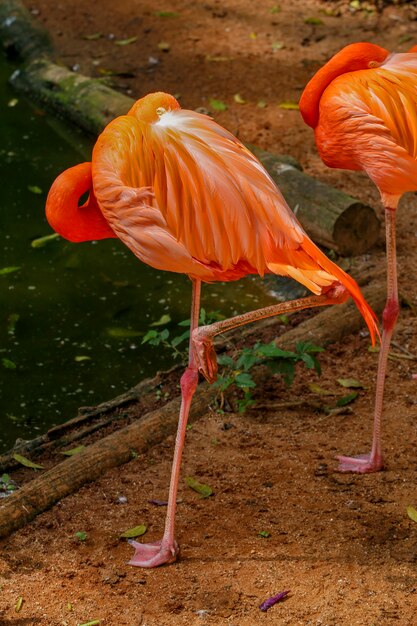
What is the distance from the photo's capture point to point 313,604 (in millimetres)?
3396

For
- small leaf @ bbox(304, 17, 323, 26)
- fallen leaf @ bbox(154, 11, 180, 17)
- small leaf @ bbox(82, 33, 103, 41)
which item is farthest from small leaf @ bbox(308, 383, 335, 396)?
fallen leaf @ bbox(154, 11, 180, 17)

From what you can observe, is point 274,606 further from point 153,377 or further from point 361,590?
point 153,377

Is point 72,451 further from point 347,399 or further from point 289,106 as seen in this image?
point 289,106

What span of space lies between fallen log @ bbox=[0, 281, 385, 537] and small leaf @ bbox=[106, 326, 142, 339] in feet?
3.19

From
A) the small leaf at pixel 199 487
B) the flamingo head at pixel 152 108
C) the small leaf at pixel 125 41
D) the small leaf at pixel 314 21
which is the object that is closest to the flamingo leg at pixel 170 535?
the small leaf at pixel 199 487

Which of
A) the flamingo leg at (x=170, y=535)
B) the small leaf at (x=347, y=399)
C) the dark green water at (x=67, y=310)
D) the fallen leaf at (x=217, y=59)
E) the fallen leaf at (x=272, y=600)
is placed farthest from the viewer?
the fallen leaf at (x=217, y=59)

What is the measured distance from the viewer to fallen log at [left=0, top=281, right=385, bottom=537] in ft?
12.8

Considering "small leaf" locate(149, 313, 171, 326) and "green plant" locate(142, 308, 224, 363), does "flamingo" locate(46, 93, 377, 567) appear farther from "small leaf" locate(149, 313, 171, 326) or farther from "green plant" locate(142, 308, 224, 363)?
"small leaf" locate(149, 313, 171, 326)

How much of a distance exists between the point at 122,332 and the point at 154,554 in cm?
213

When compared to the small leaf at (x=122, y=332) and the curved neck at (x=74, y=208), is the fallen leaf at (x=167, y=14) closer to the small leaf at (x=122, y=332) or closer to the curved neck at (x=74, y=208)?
the small leaf at (x=122, y=332)

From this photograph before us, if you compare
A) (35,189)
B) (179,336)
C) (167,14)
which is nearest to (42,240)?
(35,189)

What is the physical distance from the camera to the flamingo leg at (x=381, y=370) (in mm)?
4105

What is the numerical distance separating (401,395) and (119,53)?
5254mm

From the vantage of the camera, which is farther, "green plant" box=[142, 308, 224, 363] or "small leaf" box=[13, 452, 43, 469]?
"green plant" box=[142, 308, 224, 363]
